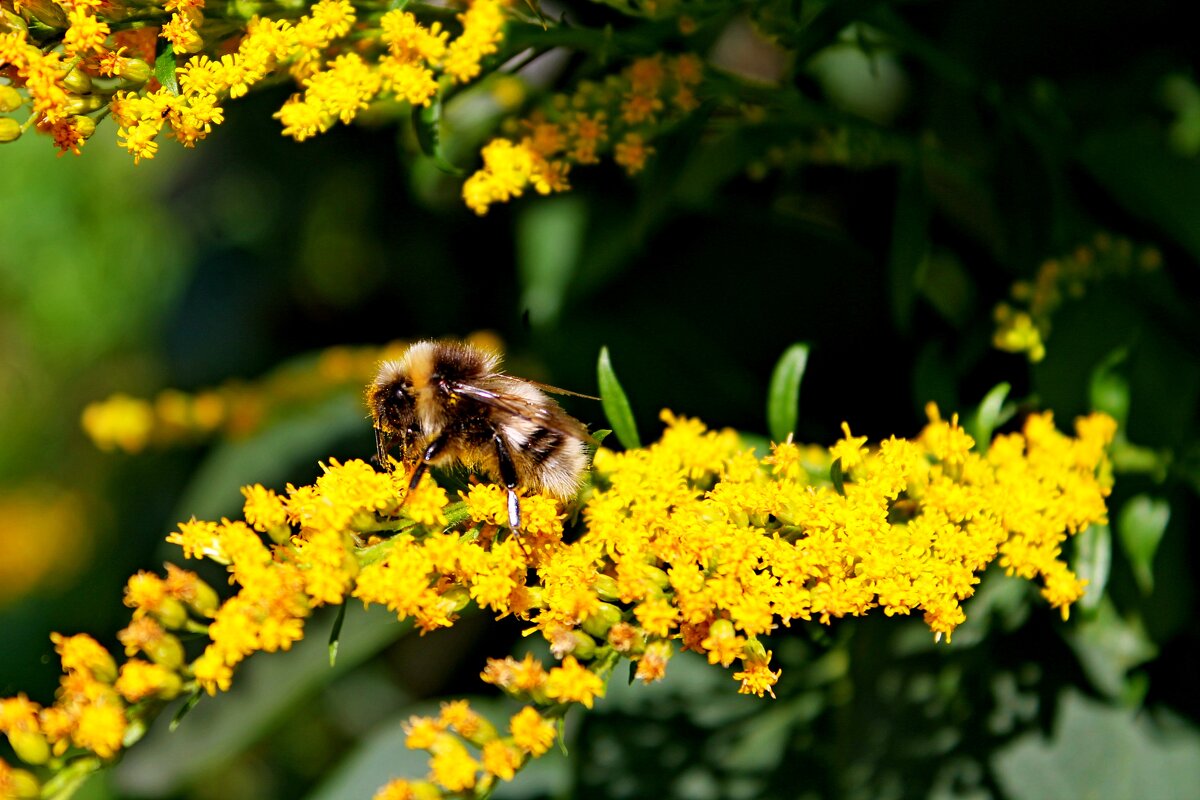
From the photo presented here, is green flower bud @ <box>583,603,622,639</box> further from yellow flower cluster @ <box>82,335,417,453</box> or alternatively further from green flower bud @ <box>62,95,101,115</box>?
yellow flower cluster @ <box>82,335,417,453</box>

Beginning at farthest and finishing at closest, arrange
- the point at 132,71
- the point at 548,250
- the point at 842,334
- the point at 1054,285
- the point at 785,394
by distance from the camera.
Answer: the point at 548,250 → the point at 842,334 → the point at 1054,285 → the point at 785,394 → the point at 132,71

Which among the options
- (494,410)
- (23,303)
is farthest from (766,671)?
(23,303)

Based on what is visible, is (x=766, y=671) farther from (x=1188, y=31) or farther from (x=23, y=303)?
(x=23, y=303)

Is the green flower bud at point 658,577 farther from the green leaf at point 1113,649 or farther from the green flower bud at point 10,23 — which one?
the green flower bud at point 10,23

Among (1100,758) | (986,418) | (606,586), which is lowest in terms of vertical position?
(1100,758)

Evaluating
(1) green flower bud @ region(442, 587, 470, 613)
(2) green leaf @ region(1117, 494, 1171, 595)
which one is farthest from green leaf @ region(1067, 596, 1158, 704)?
(1) green flower bud @ region(442, 587, 470, 613)

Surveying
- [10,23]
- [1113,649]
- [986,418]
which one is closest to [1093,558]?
[986,418]

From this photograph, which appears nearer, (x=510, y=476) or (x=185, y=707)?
(x=185, y=707)

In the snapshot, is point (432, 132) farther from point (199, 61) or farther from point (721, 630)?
point (721, 630)

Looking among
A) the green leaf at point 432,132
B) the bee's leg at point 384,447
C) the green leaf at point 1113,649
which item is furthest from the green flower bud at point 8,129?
the green leaf at point 1113,649
